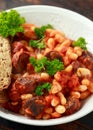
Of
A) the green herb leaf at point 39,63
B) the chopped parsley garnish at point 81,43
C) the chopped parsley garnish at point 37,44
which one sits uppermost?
the chopped parsley garnish at point 81,43

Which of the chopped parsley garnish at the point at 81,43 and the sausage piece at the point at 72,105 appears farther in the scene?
the chopped parsley garnish at the point at 81,43

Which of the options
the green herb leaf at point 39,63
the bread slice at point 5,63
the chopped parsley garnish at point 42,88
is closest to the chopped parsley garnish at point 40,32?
the bread slice at point 5,63

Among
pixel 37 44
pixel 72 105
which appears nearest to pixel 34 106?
pixel 72 105

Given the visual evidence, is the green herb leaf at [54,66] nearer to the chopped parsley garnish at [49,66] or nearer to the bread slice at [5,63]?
the chopped parsley garnish at [49,66]

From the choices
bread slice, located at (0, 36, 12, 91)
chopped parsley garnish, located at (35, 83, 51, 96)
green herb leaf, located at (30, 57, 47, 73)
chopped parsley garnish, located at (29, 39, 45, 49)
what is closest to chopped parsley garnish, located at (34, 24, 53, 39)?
chopped parsley garnish, located at (29, 39, 45, 49)

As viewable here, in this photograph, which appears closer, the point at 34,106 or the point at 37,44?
the point at 34,106

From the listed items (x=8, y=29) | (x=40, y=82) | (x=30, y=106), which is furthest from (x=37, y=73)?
(x=8, y=29)

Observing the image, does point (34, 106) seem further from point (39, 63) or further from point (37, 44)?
point (37, 44)
